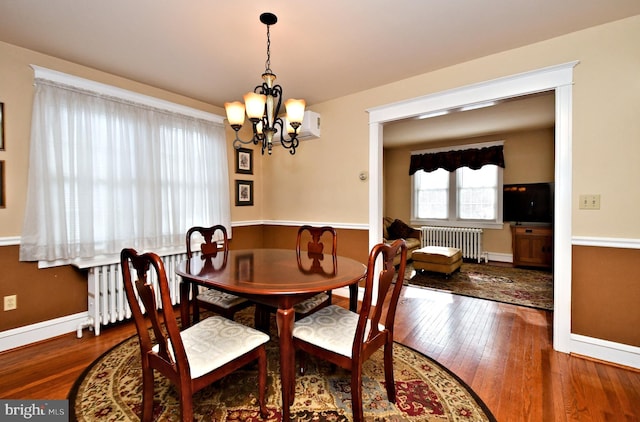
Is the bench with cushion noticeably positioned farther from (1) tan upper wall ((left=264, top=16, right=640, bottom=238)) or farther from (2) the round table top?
(2) the round table top

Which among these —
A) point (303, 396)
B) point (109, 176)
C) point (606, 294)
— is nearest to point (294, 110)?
point (303, 396)

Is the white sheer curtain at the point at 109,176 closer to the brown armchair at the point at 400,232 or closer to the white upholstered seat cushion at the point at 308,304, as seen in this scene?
the white upholstered seat cushion at the point at 308,304

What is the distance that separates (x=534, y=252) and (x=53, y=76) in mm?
6768

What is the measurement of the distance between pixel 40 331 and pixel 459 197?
261 inches

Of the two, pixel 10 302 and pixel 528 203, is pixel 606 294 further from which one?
pixel 10 302

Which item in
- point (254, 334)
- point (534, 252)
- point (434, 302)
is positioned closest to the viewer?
point (254, 334)

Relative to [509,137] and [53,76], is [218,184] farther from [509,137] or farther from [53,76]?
[509,137]

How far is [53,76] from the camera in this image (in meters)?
2.46

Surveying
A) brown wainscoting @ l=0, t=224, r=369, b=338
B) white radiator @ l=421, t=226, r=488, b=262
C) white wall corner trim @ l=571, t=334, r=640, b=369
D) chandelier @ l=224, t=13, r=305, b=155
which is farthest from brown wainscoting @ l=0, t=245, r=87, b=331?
white radiator @ l=421, t=226, r=488, b=262

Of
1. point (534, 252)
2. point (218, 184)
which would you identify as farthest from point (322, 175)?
point (534, 252)

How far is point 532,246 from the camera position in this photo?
5020 mm

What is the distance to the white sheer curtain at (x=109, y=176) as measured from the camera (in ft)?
7.84

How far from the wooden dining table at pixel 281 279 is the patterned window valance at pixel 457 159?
481cm

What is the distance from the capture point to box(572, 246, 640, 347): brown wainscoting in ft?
6.70
